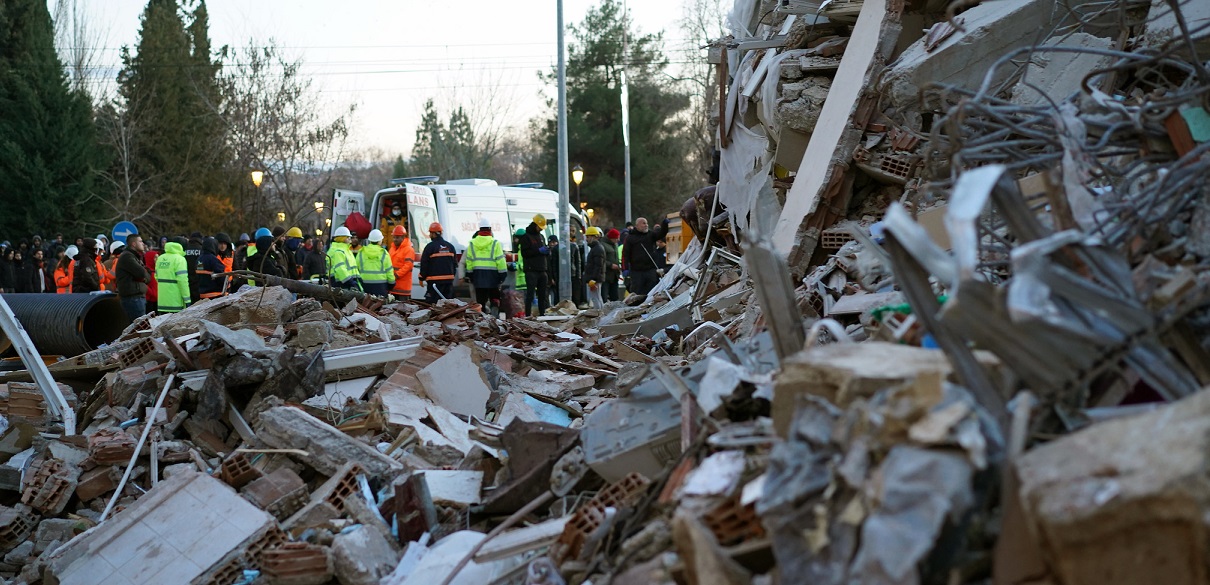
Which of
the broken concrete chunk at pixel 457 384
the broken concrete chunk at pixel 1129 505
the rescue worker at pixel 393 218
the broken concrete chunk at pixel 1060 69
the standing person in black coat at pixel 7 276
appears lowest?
the standing person in black coat at pixel 7 276

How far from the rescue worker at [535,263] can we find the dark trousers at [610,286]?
2.13 meters

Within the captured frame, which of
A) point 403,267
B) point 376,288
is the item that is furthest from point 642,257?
point 376,288

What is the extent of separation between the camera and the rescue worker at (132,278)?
12.5 metres

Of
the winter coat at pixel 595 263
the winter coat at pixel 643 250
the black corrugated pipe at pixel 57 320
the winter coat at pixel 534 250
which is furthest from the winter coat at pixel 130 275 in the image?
the winter coat at pixel 595 263

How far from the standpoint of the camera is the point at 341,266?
13719 millimetres

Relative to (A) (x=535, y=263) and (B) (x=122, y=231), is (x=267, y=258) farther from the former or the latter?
(A) (x=535, y=263)

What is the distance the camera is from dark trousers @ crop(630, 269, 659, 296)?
54.1 ft

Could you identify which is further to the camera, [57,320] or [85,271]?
[85,271]

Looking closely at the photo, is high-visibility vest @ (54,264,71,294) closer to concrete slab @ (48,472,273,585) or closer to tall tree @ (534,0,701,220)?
concrete slab @ (48,472,273,585)

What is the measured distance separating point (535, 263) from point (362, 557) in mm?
12165

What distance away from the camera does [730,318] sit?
31.6 feet

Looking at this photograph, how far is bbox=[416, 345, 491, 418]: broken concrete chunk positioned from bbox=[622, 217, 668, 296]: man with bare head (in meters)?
8.62

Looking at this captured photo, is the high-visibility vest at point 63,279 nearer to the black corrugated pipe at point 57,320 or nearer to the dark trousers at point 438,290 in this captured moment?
the black corrugated pipe at point 57,320

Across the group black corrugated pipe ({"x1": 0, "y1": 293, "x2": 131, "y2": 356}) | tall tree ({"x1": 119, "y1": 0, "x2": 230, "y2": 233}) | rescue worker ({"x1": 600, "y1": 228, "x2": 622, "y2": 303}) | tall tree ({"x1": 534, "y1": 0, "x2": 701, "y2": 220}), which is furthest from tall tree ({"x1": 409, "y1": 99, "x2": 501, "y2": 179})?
black corrugated pipe ({"x1": 0, "y1": 293, "x2": 131, "y2": 356})
